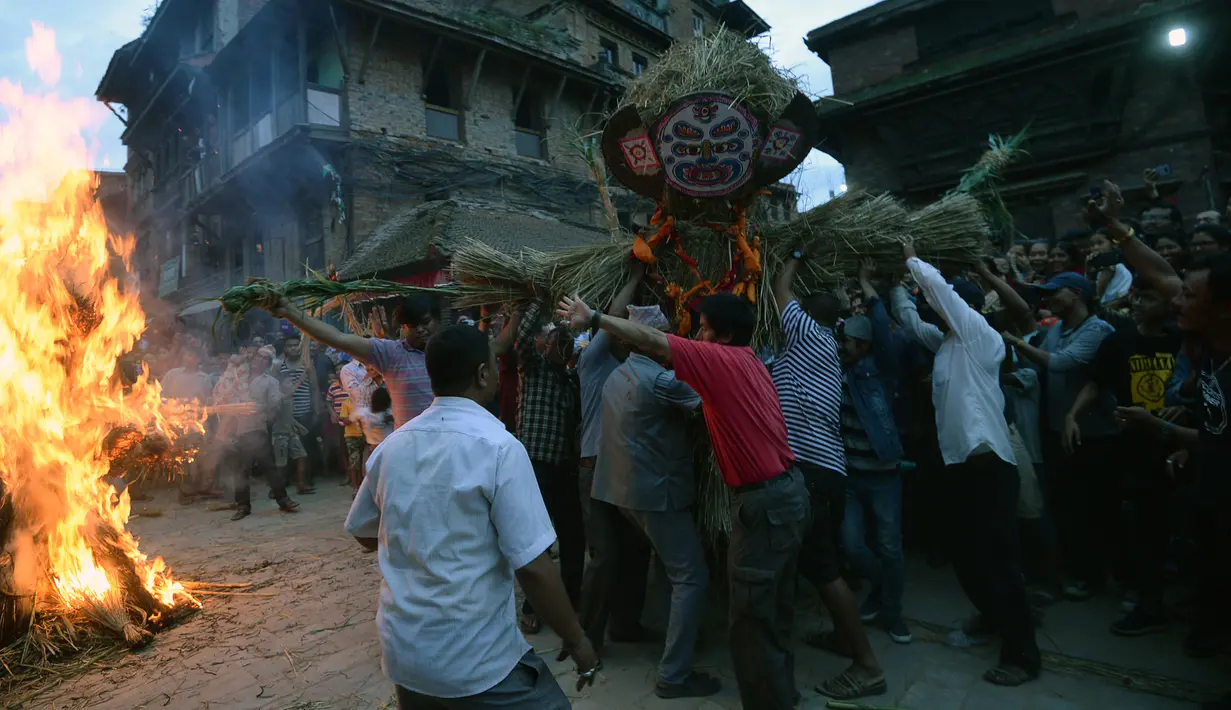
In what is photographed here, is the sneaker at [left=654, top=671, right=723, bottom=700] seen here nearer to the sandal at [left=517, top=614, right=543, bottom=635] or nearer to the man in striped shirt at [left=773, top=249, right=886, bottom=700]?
the man in striped shirt at [left=773, top=249, right=886, bottom=700]

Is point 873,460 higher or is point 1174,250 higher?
point 1174,250

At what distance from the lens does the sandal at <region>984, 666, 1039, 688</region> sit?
3.27m

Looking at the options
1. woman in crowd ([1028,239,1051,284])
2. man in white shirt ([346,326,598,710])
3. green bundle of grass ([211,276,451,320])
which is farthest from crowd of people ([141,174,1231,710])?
woman in crowd ([1028,239,1051,284])

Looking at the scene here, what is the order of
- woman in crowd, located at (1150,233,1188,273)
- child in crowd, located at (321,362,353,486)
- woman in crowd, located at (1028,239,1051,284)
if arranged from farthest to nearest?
child in crowd, located at (321,362,353,486), woman in crowd, located at (1028,239,1051,284), woman in crowd, located at (1150,233,1188,273)

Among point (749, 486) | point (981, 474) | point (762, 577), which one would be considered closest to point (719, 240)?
point (749, 486)

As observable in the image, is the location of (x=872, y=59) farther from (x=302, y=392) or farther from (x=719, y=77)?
(x=302, y=392)

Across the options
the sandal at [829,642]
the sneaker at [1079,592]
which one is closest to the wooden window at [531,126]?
the sandal at [829,642]

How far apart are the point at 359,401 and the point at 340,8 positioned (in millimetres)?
11834

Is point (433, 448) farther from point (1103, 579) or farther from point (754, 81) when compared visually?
point (1103, 579)

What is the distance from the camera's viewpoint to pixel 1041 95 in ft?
38.2

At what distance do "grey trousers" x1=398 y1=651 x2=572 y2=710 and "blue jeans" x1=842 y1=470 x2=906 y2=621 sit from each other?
8.44 feet

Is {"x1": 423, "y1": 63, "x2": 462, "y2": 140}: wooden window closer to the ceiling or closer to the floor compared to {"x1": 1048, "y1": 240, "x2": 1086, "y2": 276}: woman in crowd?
closer to the ceiling

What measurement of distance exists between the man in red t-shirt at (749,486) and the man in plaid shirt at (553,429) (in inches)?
56.8

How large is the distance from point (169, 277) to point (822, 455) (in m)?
24.4
